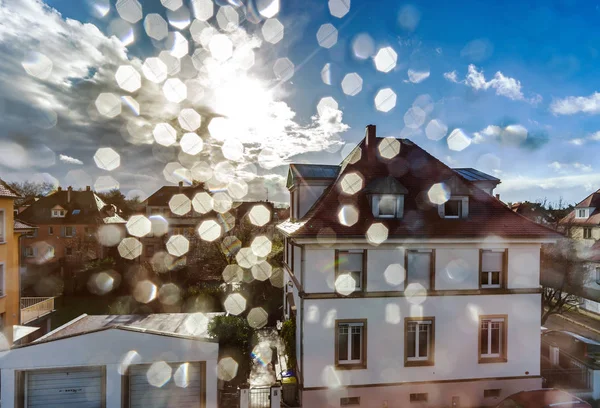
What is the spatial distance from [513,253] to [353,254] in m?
6.61

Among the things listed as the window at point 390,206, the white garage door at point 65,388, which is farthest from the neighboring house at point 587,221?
the white garage door at point 65,388

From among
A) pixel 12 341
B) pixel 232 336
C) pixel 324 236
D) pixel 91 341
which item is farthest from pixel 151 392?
pixel 12 341

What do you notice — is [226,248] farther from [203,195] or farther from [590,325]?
[590,325]

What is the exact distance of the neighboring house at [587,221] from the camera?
3262 centimetres

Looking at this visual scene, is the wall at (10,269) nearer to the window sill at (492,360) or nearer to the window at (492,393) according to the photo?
the window sill at (492,360)

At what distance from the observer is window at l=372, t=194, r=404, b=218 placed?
1273 centimetres

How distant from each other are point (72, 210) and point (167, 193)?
11077 mm

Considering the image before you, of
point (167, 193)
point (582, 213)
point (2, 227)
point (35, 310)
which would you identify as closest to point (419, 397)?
point (2, 227)

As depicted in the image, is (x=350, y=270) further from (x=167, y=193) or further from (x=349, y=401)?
(x=167, y=193)

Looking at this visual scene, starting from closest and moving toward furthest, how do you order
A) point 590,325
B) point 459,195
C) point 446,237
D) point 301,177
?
point 446,237, point 459,195, point 301,177, point 590,325

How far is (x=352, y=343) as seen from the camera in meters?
11.9

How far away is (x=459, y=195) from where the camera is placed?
13.0 m

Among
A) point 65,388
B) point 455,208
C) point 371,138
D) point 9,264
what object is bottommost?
point 65,388

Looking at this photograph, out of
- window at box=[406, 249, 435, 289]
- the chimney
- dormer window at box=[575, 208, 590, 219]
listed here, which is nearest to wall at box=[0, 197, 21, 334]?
the chimney
